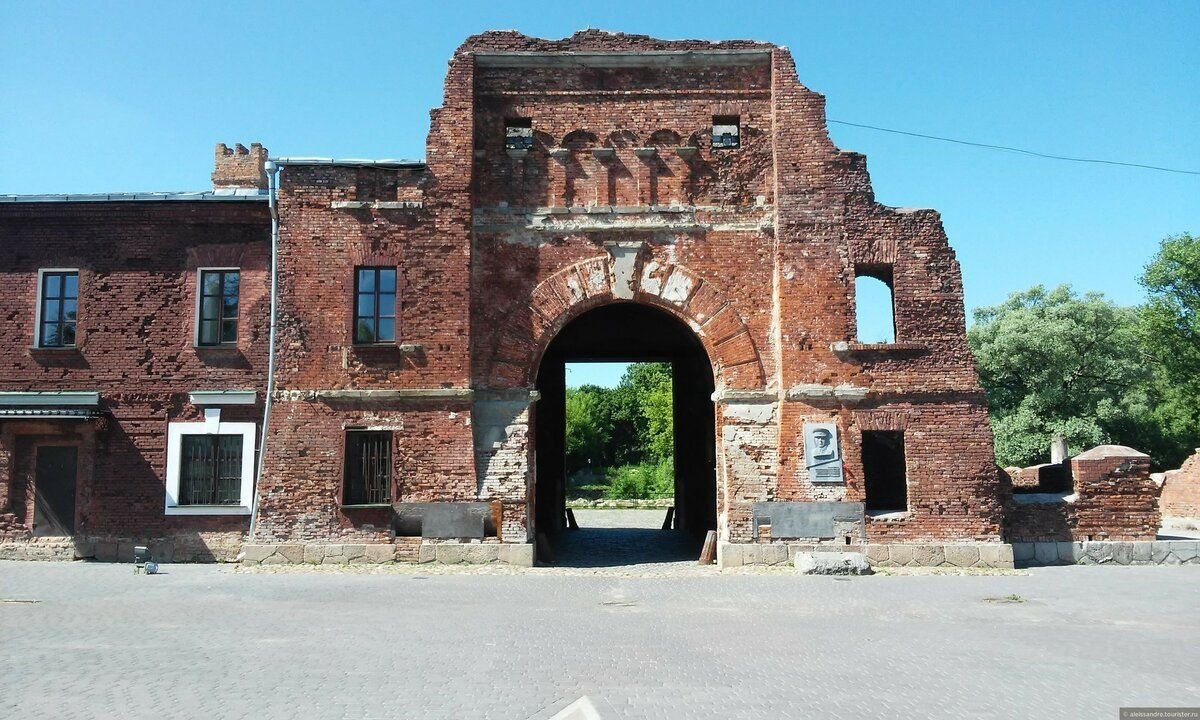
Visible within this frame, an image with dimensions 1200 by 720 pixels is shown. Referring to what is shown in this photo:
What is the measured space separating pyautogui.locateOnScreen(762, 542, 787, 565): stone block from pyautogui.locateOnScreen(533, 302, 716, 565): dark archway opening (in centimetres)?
403

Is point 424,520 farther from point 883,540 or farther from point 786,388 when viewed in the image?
point 883,540

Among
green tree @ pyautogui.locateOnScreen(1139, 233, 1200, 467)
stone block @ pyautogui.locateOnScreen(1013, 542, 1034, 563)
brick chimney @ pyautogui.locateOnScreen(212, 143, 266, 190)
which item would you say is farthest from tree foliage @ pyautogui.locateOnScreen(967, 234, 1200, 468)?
brick chimney @ pyautogui.locateOnScreen(212, 143, 266, 190)

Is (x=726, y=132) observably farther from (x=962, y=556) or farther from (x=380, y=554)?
(x=380, y=554)

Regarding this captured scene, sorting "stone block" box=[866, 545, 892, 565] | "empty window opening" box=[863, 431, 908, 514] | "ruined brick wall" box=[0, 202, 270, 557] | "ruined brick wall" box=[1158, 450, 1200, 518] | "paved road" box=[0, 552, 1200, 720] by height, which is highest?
"ruined brick wall" box=[0, 202, 270, 557]

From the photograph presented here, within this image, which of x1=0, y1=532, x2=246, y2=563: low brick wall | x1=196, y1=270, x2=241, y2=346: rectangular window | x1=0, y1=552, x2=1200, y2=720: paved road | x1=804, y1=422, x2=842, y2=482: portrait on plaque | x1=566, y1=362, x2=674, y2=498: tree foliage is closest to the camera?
x1=0, y1=552, x2=1200, y2=720: paved road

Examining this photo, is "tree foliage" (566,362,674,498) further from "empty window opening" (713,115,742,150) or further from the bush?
"empty window opening" (713,115,742,150)

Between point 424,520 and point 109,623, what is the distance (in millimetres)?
6201

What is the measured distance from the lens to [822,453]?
15930 mm

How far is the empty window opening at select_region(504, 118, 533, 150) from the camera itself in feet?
56.1

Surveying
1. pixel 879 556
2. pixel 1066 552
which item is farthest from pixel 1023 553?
pixel 879 556

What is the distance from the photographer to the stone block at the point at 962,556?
15.6 metres

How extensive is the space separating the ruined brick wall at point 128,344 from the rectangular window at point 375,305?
2.09m

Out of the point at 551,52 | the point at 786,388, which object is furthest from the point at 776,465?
the point at 551,52

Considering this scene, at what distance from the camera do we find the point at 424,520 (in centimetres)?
1584
